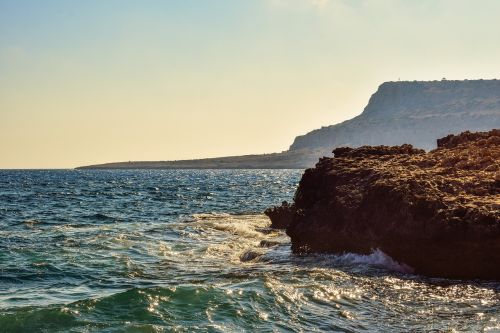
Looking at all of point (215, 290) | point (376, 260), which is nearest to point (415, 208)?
point (376, 260)

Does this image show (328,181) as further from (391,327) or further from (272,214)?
(391,327)

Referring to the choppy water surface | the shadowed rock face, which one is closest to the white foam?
the choppy water surface

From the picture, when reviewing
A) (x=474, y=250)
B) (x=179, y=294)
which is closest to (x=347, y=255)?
(x=474, y=250)

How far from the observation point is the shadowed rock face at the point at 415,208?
17.1 m

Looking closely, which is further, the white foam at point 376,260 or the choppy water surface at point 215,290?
the white foam at point 376,260

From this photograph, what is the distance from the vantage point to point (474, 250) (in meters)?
16.8

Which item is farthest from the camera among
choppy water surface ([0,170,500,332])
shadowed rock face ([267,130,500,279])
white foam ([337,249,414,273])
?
white foam ([337,249,414,273])

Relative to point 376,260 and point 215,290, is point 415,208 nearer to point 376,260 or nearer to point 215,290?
point 376,260

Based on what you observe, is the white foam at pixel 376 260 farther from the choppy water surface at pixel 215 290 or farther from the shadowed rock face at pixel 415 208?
the shadowed rock face at pixel 415 208

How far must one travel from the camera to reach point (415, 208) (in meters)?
18.7

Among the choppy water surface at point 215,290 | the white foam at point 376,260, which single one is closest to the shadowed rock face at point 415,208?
the white foam at point 376,260

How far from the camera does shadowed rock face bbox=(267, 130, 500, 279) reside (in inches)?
672

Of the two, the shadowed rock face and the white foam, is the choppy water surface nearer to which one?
the white foam

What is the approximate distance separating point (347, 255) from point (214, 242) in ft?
28.9
